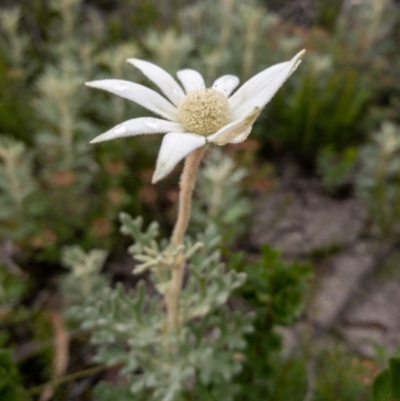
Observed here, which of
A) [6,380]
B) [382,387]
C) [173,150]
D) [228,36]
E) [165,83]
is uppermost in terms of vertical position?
[228,36]

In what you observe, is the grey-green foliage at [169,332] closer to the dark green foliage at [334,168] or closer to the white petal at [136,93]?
the white petal at [136,93]

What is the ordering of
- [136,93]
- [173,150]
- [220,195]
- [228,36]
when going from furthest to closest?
[228,36]
[220,195]
[136,93]
[173,150]

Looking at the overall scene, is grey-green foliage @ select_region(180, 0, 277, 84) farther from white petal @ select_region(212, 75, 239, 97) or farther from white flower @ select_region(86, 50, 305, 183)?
white flower @ select_region(86, 50, 305, 183)

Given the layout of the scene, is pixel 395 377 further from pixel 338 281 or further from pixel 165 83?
pixel 338 281

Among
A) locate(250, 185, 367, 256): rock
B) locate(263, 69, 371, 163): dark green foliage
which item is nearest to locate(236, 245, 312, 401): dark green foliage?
locate(250, 185, 367, 256): rock

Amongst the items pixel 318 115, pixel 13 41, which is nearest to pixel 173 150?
pixel 318 115
